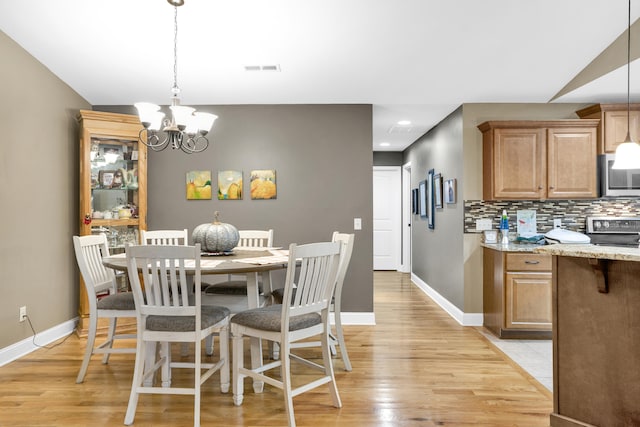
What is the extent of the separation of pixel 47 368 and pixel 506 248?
12.2ft

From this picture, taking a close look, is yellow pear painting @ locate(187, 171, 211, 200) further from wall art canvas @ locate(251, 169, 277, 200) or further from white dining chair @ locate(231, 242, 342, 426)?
white dining chair @ locate(231, 242, 342, 426)

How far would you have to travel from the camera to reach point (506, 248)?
3.72 m

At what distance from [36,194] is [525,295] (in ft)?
13.6

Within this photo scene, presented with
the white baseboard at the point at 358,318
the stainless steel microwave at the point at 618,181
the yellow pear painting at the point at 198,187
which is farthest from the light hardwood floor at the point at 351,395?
the stainless steel microwave at the point at 618,181

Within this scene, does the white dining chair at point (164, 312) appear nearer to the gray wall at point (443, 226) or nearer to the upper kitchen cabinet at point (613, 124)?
the gray wall at point (443, 226)

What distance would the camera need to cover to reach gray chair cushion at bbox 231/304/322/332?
7.45ft

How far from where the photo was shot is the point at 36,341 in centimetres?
342

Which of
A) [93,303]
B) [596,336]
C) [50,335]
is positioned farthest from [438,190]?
[50,335]

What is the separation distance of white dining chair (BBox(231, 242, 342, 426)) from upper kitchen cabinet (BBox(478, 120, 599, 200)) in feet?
7.95

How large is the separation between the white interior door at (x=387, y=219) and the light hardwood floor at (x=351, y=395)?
435 centimetres

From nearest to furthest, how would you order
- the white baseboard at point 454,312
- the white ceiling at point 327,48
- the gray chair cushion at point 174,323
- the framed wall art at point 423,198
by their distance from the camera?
the gray chair cushion at point 174,323 → the white ceiling at point 327,48 → the white baseboard at point 454,312 → the framed wall art at point 423,198

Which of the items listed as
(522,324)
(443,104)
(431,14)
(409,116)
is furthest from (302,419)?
(409,116)

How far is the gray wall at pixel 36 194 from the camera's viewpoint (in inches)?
123

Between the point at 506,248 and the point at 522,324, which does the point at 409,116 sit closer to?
the point at 506,248
